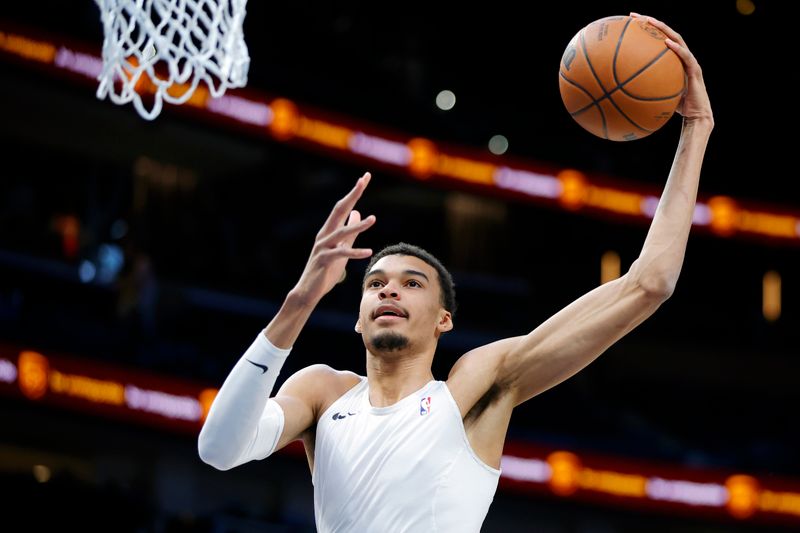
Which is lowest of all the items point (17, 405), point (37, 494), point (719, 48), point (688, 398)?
point (37, 494)

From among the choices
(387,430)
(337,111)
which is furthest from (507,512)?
(387,430)

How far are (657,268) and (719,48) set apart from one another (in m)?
15.2

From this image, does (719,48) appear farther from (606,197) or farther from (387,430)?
(387,430)

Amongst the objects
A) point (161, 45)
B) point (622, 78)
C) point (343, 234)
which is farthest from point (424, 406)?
point (161, 45)

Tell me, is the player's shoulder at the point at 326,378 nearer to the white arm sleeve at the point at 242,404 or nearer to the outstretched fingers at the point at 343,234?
the white arm sleeve at the point at 242,404

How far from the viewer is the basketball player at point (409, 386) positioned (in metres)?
2.87

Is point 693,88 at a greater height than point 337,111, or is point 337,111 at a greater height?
point 337,111

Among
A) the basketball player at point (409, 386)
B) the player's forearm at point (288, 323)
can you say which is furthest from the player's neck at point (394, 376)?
the player's forearm at point (288, 323)

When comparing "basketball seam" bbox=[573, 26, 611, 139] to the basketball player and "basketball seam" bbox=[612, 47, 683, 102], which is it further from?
the basketball player

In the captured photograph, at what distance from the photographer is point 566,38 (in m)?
17.8

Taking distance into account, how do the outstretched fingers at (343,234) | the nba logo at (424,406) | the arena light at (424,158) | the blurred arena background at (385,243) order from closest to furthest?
the outstretched fingers at (343,234) → the nba logo at (424,406) → the blurred arena background at (385,243) → the arena light at (424,158)

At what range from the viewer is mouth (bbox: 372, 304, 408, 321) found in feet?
10.5

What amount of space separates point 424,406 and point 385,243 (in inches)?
523

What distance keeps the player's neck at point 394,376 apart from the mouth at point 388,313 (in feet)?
0.37
